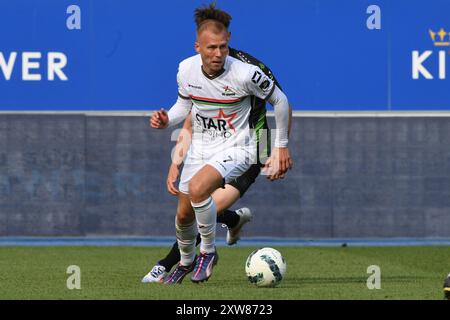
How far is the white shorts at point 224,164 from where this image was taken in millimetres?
9312

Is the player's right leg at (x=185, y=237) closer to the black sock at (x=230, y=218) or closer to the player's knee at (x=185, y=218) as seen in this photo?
the player's knee at (x=185, y=218)

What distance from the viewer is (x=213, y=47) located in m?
9.22

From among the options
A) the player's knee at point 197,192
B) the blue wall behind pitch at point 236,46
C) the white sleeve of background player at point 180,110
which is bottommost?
the player's knee at point 197,192

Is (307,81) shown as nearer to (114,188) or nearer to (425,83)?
(425,83)

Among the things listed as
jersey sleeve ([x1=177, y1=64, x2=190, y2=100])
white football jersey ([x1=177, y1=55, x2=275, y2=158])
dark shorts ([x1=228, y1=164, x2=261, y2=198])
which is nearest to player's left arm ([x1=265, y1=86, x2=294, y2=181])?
white football jersey ([x1=177, y1=55, x2=275, y2=158])

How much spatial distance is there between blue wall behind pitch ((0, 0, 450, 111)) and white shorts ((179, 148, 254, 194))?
220 inches

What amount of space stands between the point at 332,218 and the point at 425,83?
212 cm

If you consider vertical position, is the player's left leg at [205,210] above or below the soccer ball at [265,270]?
above

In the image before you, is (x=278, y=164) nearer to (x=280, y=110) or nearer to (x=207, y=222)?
(x=280, y=110)

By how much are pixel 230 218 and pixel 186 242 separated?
1.04m

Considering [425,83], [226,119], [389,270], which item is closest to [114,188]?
[425,83]

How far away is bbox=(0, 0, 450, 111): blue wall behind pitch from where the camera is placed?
49.8 ft

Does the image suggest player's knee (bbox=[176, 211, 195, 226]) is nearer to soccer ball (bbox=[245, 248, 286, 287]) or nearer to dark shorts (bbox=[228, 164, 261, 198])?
dark shorts (bbox=[228, 164, 261, 198])

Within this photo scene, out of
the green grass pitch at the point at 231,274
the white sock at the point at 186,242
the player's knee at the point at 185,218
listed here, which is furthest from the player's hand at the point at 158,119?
the green grass pitch at the point at 231,274
